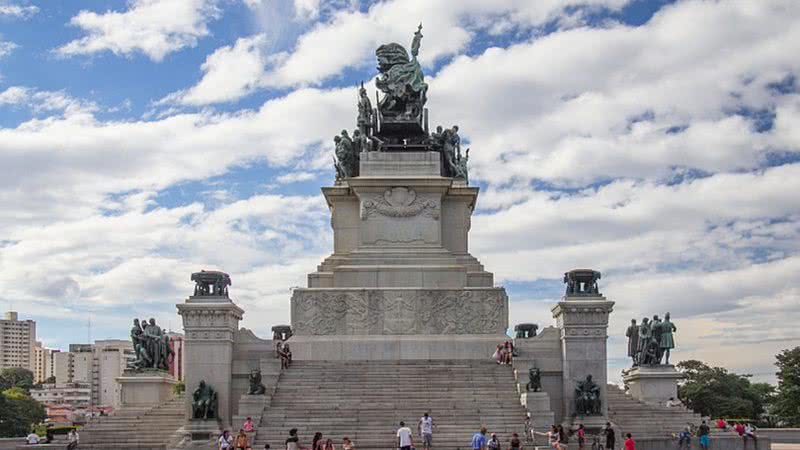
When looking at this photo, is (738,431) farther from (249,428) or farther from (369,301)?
(249,428)

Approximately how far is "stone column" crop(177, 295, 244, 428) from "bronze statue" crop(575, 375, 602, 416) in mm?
12540

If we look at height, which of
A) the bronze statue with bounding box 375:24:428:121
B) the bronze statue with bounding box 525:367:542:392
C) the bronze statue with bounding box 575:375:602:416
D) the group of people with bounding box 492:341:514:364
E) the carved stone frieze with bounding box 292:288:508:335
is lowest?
the bronze statue with bounding box 575:375:602:416

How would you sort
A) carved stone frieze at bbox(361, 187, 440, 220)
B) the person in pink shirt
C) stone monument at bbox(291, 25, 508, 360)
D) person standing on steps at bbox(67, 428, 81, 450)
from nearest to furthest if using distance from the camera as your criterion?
the person in pink shirt < person standing on steps at bbox(67, 428, 81, 450) < stone monument at bbox(291, 25, 508, 360) < carved stone frieze at bbox(361, 187, 440, 220)

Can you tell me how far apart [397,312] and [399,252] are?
403 centimetres

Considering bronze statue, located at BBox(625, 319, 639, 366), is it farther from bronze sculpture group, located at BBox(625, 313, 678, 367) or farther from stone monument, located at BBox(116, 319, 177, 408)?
stone monument, located at BBox(116, 319, 177, 408)

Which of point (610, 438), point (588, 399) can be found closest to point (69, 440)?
point (588, 399)

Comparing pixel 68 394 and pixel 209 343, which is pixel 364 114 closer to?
pixel 209 343

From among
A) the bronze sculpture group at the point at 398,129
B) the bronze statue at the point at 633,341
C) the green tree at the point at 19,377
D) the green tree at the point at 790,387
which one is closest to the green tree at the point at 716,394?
the green tree at the point at 790,387

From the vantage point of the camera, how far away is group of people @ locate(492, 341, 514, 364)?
42.3m

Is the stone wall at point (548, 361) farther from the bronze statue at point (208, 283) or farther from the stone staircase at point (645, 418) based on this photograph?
the bronze statue at point (208, 283)

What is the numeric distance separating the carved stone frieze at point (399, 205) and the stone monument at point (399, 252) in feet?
0.14

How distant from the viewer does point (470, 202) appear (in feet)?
171

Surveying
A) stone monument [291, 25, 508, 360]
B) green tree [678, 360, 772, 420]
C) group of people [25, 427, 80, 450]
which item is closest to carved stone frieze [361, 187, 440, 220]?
stone monument [291, 25, 508, 360]

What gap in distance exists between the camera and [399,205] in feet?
164
